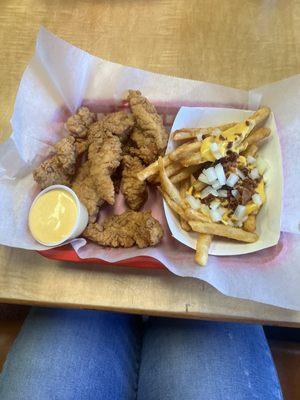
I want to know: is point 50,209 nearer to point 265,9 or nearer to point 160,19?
point 160,19

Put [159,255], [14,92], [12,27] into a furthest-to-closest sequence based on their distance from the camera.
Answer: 1. [12,27]
2. [14,92]
3. [159,255]

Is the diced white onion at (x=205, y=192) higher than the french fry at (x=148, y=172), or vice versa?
the french fry at (x=148, y=172)

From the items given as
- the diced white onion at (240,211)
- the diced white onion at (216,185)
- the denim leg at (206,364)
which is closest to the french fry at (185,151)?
A: the diced white onion at (216,185)

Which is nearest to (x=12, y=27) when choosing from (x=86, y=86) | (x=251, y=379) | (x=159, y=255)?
(x=86, y=86)

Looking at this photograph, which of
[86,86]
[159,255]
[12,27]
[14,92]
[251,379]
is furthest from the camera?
[12,27]

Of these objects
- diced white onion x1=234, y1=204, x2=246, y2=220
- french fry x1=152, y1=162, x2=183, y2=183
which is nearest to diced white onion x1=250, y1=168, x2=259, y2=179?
diced white onion x1=234, y1=204, x2=246, y2=220

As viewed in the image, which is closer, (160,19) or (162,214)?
(162,214)

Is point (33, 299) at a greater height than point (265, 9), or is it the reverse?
point (265, 9)

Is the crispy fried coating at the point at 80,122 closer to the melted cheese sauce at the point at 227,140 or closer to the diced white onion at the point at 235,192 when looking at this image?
the melted cheese sauce at the point at 227,140
